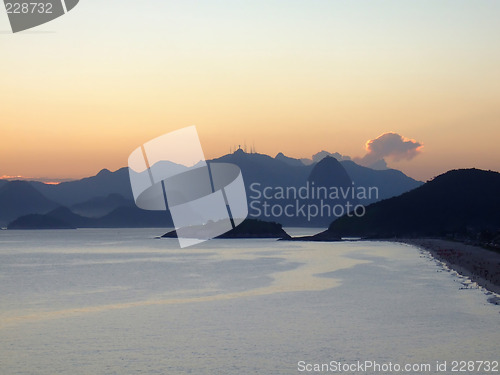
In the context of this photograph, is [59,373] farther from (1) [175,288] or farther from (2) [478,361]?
(1) [175,288]

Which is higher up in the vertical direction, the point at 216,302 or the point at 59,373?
the point at 59,373

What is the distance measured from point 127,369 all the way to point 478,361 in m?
13.1

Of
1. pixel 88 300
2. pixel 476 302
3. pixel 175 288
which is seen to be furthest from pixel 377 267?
pixel 88 300

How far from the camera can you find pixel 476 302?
1633 inches

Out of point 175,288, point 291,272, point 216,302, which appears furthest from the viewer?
point 291,272

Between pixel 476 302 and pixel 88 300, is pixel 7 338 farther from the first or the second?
pixel 476 302

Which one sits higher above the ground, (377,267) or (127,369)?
(127,369)

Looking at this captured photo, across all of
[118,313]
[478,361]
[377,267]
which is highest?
[118,313]

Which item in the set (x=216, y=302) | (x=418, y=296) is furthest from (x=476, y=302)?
(x=216, y=302)

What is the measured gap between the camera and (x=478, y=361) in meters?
23.9

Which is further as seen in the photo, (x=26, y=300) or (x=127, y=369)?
(x=26, y=300)

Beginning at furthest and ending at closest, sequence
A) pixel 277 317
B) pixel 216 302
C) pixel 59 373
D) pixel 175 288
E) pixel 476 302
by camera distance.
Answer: pixel 175 288
pixel 216 302
pixel 476 302
pixel 277 317
pixel 59 373

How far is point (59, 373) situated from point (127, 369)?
235 cm

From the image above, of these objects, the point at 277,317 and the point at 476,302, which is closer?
the point at 277,317
